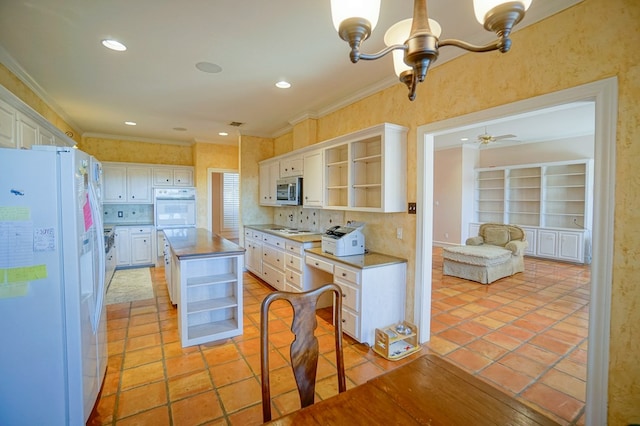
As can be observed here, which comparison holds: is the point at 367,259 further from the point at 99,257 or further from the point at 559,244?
the point at 559,244

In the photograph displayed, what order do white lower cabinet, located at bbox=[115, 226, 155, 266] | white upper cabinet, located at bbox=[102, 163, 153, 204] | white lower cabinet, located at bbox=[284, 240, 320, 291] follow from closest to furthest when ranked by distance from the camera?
white lower cabinet, located at bbox=[284, 240, 320, 291], white lower cabinet, located at bbox=[115, 226, 155, 266], white upper cabinet, located at bbox=[102, 163, 153, 204]

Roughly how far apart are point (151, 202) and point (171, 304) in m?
3.22

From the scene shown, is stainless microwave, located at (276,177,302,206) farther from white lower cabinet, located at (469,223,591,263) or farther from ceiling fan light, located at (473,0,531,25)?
white lower cabinet, located at (469,223,591,263)

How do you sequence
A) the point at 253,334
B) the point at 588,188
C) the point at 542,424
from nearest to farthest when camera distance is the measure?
1. the point at 542,424
2. the point at 253,334
3. the point at 588,188

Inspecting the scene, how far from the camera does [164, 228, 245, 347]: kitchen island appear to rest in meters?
2.83

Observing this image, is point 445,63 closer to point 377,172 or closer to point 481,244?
point 377,172

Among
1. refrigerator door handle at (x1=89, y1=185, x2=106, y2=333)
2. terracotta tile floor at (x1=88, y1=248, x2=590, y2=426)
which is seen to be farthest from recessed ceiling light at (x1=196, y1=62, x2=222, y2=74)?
terracotta tile floor at (x1=88, y1=248, x2=590, y2=426)

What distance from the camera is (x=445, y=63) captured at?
8.60 feet

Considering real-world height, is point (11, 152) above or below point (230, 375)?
above

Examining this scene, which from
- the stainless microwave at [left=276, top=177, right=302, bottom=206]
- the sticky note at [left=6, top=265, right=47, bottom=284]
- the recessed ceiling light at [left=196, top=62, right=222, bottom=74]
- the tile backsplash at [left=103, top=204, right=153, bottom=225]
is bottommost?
the sticky note at [left=6, top=265, right=47, bottom=284]

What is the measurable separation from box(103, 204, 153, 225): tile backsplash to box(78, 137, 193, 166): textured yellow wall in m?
1.01

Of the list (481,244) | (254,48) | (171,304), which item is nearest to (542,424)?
(254,48)

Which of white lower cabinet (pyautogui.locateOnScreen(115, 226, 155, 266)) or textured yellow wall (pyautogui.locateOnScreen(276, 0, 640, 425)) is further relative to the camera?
white lower cabinet (pyautogui.locateOnScreen(115, 226, 155, 266))

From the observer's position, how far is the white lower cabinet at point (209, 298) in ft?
9.29
